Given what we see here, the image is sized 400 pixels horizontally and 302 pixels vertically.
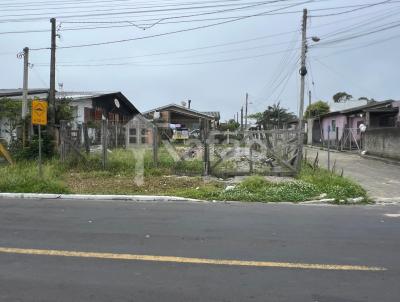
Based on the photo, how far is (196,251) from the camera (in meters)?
6.70

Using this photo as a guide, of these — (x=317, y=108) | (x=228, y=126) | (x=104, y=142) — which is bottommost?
(x=104, y=142)

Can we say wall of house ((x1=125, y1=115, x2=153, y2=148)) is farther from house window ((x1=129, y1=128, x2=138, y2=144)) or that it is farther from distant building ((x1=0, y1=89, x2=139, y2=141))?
distant building ((x1=0, y1=89, x2=139, y2=141))

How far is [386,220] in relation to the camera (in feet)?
31.9

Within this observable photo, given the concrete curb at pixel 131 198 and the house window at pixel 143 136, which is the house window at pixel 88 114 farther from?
the concrete curb at pixel 131 198

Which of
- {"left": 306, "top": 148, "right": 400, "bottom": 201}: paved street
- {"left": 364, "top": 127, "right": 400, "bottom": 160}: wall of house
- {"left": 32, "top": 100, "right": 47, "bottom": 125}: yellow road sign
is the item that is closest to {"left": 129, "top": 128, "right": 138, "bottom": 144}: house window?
{"left": 32, "top": 100, "right": 47, "bottom": 125}: yellow road sign

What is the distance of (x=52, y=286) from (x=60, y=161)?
13.7m

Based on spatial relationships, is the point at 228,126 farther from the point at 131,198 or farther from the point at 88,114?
the point at 131,198

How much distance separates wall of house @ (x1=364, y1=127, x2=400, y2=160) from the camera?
24891 millimetres

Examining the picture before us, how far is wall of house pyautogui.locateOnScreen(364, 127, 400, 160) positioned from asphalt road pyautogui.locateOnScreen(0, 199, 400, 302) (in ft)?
49.2

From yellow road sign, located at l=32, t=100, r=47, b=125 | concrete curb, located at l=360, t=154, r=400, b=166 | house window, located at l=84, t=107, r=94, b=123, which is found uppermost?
house window, located at l=84, t=107, r=94, b=123

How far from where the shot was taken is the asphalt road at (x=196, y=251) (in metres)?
5.04

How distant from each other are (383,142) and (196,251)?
22.5m

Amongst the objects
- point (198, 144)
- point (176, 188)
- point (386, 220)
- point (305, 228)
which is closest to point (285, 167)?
point (198, 144)

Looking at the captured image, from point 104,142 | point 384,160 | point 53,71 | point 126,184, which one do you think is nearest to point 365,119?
point 384,160
